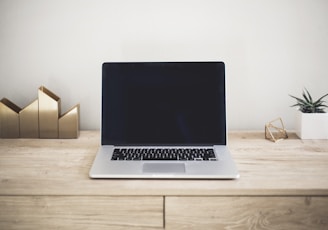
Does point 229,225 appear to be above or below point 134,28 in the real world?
below

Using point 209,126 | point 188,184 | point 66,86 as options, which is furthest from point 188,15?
point 188,184

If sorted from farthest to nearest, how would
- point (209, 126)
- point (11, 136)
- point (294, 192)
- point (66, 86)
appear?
point (66, 86) < point (11, 136) < point (209, 126) < point (294, 192)

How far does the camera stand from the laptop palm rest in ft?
3.78

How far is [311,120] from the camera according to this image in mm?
1451

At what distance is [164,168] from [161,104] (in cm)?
29

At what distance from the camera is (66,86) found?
5.24 feet

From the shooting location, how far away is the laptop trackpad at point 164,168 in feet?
3.78

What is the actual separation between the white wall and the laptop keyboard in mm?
366

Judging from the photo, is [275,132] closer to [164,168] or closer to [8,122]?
[164,168]

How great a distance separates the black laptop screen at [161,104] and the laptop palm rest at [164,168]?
6.9 inches

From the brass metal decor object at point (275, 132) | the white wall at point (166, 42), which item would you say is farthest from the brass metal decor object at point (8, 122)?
the brass metal decor object at point (275, 132)

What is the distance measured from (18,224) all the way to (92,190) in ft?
0.79

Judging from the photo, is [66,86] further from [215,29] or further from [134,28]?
[215,29]

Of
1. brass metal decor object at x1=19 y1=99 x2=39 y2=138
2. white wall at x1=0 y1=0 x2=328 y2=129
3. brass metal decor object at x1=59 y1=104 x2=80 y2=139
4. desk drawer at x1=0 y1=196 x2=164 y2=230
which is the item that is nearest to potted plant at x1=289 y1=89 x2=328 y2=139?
white wall at x1=0 y1=0 x2=328 y2=129
